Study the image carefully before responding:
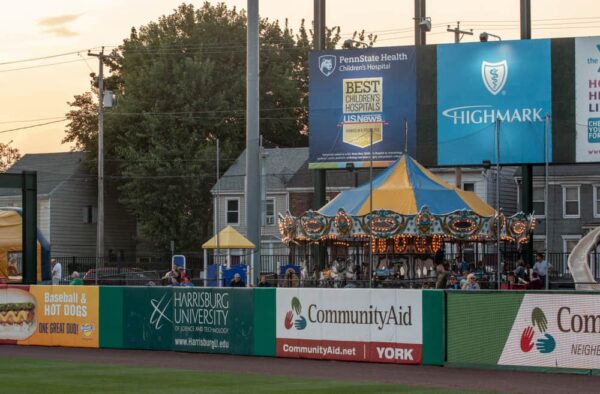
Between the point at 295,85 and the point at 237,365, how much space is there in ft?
184

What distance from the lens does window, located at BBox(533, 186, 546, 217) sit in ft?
205

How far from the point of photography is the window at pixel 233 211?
237 feet

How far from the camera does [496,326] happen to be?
74.6ft

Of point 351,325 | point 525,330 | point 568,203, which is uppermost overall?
point 568,203

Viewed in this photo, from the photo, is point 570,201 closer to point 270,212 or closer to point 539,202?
point 539,202

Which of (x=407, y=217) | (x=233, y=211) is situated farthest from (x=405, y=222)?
(x=233, y=211)

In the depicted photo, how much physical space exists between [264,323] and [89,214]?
54.3m

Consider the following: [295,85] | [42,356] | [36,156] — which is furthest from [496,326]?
[36,156]

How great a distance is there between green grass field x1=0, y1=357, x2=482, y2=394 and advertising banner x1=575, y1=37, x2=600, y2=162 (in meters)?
22.1

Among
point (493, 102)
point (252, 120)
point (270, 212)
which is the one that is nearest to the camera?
point (252, 120)

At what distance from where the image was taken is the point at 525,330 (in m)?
22.4

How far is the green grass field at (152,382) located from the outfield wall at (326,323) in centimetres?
364

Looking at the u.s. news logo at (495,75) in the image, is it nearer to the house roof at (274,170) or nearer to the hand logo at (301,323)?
the hand logo at (301,323)

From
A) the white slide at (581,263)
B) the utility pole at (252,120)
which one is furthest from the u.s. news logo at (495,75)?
the white slide at (581,263)
